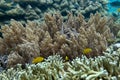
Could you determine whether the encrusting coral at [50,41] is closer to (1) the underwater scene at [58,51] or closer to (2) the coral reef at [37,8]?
(1) the underwater scene at [58,51]

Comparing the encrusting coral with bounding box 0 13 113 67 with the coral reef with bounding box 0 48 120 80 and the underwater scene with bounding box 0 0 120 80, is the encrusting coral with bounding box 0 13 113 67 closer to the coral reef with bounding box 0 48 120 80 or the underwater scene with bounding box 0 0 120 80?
the underwater scene with bounding box 0 0 120 80

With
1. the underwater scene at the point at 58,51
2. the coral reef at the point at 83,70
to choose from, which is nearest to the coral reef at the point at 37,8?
the underwater scene at the point at 58,51

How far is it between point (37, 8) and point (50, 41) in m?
4.49

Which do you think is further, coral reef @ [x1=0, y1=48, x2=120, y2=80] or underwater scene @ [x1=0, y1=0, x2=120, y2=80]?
underwater scene @ [x1=0, y1=0, x2=120, y2=80]

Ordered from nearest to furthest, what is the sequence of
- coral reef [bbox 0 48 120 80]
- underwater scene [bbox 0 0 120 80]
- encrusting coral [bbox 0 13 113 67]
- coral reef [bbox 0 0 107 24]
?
coral reef [bbox 0 48 120 80]
underwater scene [bbox 0 0 120 80]
encrusting coral [bbox 0 13 113 67]
coral reef [bbox 0 0 107 24]

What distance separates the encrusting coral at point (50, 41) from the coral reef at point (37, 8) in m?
2.58

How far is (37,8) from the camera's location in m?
10.1

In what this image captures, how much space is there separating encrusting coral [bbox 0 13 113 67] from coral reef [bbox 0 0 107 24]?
2581mm

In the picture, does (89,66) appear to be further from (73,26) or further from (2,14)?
(2,14)

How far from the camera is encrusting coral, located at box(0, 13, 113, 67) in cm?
549

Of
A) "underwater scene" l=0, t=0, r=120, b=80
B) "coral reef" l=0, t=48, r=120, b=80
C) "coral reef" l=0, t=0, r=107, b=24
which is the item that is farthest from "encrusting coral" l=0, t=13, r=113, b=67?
"coral reef" l=0, t=0, r=107, b=24

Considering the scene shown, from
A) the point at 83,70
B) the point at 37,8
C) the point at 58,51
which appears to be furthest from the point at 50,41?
the point at 37,8

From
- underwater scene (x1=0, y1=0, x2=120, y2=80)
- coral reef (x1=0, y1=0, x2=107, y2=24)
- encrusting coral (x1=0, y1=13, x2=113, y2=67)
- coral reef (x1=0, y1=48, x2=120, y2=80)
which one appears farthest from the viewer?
coral reef (x1=0, y1=0, x2=107, y2=24)

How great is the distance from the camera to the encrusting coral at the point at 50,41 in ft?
18.0
